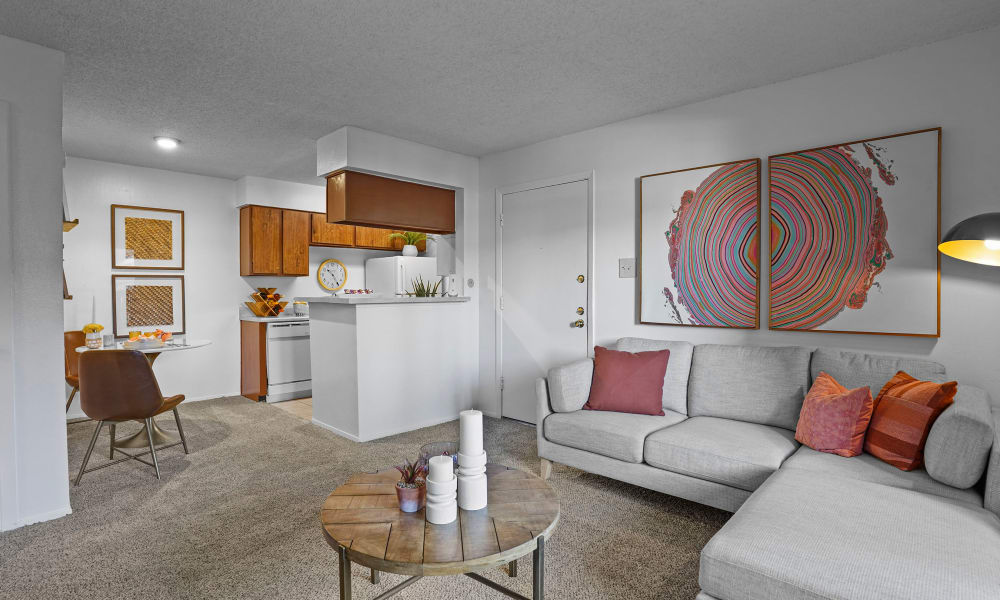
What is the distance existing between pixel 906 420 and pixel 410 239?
17.9 feet

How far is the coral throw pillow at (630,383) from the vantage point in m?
3.05

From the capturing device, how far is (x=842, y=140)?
2.90 metres

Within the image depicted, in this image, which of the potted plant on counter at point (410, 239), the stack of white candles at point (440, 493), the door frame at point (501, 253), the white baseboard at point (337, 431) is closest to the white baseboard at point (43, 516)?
the white baseboard at point (337, 431)

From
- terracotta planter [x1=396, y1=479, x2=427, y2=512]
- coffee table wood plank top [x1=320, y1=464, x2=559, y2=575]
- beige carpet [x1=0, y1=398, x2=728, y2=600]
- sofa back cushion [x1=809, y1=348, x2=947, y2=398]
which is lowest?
beige carpet [x1=0, y1=398, x2=728, y2=600]

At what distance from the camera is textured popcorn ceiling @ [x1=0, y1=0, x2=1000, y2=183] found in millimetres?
2322

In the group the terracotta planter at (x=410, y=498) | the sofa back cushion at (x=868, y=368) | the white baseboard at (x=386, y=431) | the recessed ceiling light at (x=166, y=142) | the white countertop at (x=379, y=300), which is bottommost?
the white baseboard at (x=386, y=431)

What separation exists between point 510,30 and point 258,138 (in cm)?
265

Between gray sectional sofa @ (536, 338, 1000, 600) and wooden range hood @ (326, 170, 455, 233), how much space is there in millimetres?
2111

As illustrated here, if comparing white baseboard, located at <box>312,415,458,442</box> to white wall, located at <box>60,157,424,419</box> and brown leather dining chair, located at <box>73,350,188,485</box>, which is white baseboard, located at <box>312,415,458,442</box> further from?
white wall, located at <box>60,157,424,419</box>

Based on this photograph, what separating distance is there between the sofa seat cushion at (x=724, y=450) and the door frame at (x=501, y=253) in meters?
1.40

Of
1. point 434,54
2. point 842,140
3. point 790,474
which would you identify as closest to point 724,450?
point 790,474

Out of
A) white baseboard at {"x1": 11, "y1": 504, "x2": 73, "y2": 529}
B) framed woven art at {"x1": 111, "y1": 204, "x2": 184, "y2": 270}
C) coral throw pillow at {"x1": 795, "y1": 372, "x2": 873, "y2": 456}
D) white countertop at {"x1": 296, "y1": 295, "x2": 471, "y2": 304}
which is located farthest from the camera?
framed woven art at {"x1": 111, "y1": 204, "x2": 184, "y2": 270}

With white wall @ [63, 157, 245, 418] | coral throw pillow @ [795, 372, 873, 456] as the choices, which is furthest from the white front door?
white wall @ [63, 157, 245, 418]

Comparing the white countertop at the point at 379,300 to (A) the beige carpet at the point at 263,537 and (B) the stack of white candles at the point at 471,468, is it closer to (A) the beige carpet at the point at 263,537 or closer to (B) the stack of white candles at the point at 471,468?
(A) the beige carpet at the point at 263,537
